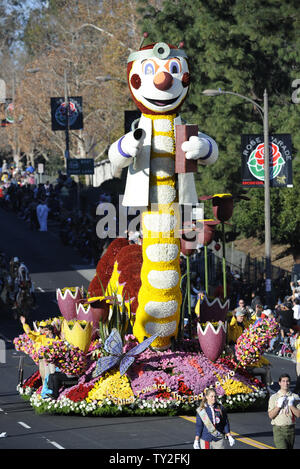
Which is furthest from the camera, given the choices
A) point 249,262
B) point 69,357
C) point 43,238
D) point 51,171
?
point 51,171

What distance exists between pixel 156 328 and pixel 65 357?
1822 mm

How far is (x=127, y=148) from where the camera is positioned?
19250 mm

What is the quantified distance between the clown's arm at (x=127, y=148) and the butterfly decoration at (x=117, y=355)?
131 inches

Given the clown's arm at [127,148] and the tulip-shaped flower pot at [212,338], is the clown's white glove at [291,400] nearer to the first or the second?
the tulip-shaped flower pot at [212,338]

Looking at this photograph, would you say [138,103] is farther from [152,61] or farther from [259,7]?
[259,7]

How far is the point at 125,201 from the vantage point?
65.6 feet

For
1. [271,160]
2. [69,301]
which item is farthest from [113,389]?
[271,160]

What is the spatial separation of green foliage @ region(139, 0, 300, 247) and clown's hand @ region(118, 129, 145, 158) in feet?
66.8

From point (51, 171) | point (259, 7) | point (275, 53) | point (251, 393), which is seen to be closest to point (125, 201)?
point (251, 393)

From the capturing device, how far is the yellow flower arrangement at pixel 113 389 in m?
19.1

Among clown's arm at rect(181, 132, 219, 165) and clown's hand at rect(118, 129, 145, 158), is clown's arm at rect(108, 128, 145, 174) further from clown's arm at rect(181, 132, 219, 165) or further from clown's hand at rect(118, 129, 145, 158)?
clown's arm at rect(181, 132, 219, 165)

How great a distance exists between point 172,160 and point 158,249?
1.72m

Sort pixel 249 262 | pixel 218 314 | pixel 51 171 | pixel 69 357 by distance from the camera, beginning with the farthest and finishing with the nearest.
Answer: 1. pixel 51 171
2. pixel 249 262
3. pixel 218 314
4. pixel 69 357

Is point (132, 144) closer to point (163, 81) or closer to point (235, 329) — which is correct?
point (163, 81)
